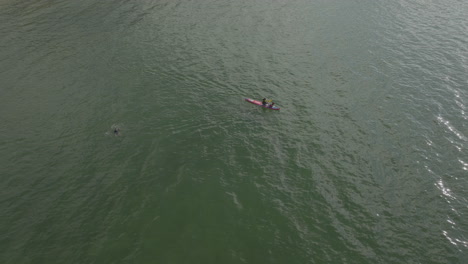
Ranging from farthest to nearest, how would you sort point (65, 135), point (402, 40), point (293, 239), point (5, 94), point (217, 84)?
point (402, 40) → point (217, 84) → point (5, 94) → point (65, 135) → point (293, 239)

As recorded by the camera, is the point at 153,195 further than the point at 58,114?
No

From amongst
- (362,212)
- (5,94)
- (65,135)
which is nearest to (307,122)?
(362,212)

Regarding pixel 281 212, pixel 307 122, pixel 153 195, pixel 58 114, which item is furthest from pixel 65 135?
pixel 307 122

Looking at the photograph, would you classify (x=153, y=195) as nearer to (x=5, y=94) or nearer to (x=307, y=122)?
(x=307, y=122)

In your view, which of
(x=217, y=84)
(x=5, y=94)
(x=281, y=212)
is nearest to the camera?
(x=281, y=212)

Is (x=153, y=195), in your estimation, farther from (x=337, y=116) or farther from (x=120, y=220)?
(x=337, y=116)

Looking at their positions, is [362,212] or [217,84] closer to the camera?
[362,212]

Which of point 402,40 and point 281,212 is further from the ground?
point 402,40
